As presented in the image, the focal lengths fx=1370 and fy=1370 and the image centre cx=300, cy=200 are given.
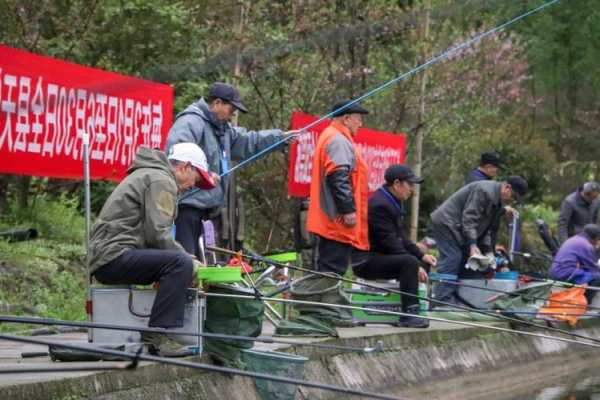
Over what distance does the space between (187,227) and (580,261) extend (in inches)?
266

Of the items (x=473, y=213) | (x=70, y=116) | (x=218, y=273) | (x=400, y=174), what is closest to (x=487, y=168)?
(x=473, y=213)

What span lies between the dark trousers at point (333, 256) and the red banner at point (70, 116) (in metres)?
1.76

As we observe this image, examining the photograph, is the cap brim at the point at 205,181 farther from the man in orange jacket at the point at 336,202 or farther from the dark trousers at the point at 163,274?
the man in orange jacket at the point at 336,202

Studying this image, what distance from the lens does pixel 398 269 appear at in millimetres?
11203

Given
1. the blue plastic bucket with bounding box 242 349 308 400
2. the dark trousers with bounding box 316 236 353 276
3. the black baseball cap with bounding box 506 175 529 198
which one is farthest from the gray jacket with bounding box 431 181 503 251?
the blue plastic bucket with bounding box 242 349 308 400

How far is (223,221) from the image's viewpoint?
1188cm

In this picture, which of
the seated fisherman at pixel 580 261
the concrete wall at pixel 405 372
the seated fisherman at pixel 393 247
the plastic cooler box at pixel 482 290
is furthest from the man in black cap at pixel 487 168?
the seated fisherman at pixel 393 247

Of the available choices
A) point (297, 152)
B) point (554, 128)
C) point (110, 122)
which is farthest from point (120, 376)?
point (554, 128)

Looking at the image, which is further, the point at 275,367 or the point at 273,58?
the point at 273,58

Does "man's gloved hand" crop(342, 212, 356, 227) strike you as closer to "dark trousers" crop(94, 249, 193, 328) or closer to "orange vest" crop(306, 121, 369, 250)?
"orange vest" crop(306, 121, 369, 250)

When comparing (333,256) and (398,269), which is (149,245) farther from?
(398,269)

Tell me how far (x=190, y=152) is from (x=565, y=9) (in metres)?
22.4

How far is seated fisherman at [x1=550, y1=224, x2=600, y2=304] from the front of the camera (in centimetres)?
1459

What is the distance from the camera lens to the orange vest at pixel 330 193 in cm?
1059
